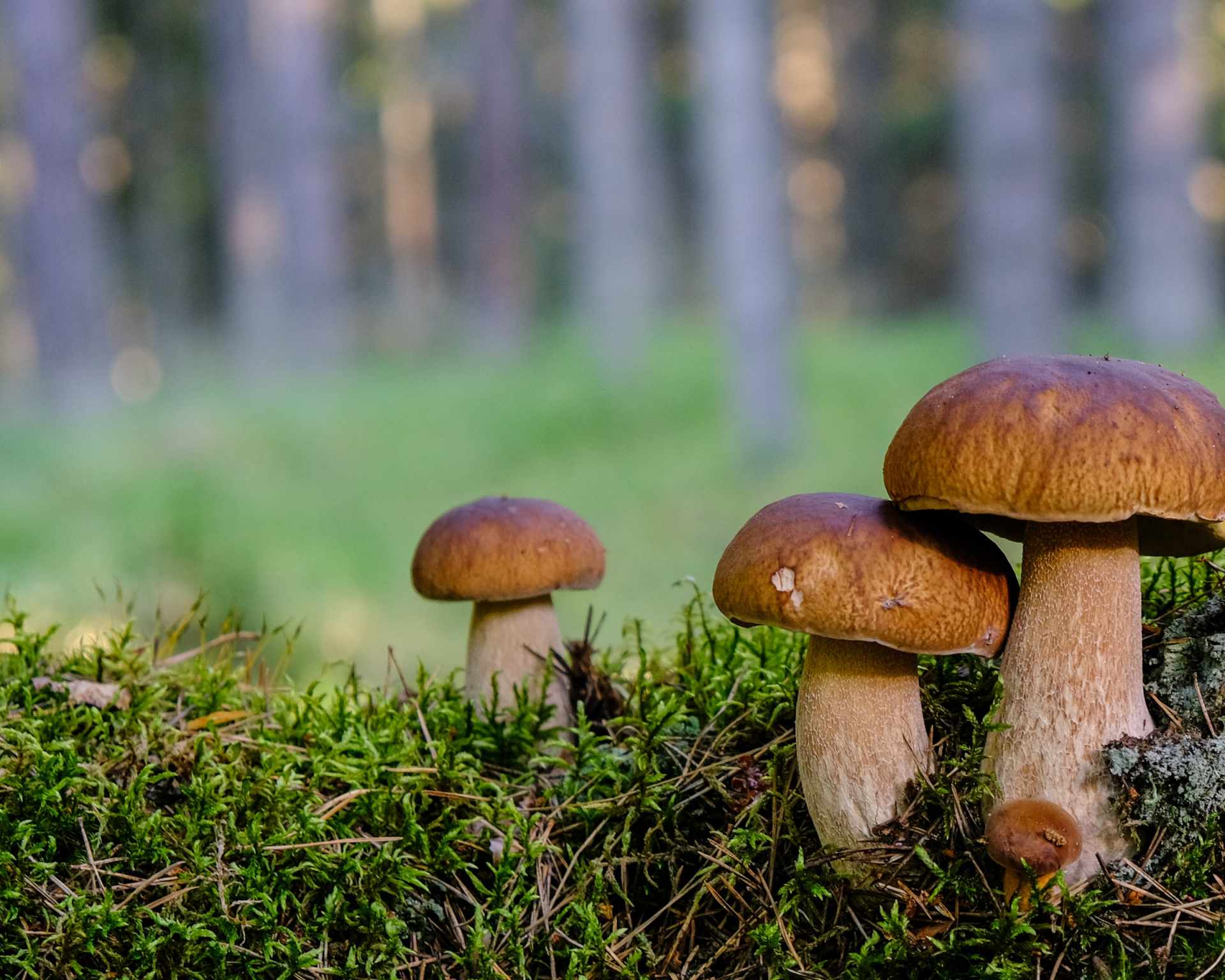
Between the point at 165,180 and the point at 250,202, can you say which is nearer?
the point at 250,202

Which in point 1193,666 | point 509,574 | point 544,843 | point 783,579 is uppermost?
point 783,579

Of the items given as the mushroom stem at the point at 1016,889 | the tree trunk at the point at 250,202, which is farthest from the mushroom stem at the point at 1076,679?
the tree trunk at the point at 250,202

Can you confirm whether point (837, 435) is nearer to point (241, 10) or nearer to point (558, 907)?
point (558, 907)

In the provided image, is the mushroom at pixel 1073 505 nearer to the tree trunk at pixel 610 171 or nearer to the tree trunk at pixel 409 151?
the tree trunk at pixel 610 171

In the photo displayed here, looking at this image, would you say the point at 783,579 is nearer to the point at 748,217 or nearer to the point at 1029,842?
the point at 1029,842

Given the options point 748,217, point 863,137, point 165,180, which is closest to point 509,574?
point 748,217

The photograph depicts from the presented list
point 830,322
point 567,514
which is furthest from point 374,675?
point 830,322
